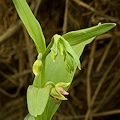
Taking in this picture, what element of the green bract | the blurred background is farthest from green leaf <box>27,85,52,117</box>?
the blurred background

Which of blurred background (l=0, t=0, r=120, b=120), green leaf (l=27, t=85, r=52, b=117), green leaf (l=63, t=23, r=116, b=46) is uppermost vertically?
green leaf (l=63, t=23, r=116, b=46)

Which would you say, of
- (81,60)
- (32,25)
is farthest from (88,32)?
(81,60)

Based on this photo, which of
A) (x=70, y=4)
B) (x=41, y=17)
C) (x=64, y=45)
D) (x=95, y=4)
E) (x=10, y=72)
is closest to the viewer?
(x=64, y=45)

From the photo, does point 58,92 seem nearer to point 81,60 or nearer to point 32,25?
point 32,25

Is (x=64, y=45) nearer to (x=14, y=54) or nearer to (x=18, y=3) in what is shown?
(x=18, y=3)

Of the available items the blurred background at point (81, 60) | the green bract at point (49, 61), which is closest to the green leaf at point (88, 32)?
the green bract at point (49, 61)

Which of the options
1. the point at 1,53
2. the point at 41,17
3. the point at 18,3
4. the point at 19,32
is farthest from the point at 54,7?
the point at 18,3

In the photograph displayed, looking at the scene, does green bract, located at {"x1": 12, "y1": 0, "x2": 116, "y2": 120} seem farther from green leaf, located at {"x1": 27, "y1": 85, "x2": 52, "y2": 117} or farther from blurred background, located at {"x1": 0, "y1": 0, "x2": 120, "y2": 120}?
blurred background, located at {"x1": 0, "y1": 0, "x2": 120, "y2": 120}
